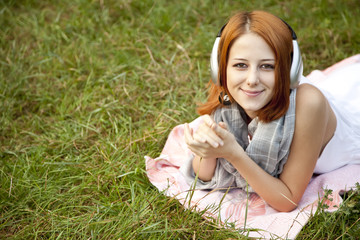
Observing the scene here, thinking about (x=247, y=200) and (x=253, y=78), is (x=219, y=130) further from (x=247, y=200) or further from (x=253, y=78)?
(x=247, y=200)

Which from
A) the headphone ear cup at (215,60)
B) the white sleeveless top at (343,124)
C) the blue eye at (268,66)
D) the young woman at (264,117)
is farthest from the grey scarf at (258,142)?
the white sleeveless top at (343,124)

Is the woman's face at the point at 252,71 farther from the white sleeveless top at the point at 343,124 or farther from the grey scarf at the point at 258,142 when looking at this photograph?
the white sleeveless top at the point at 343,124

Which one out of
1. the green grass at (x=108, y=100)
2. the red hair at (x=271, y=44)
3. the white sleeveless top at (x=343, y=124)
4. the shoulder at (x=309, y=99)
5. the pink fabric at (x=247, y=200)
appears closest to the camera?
the red hair at (x=271, y=44)

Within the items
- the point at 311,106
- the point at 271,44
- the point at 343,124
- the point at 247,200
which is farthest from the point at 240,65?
the point at 343,124

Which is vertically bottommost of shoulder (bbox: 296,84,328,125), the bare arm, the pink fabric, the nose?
the pink fabric

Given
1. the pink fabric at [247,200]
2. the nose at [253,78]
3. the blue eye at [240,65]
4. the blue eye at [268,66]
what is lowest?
the pink fabric at [247,200]

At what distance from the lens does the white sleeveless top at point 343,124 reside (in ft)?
8.45

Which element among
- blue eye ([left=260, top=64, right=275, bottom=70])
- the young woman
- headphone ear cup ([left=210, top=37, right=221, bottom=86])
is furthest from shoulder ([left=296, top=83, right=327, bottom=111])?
headphone ear cup ([left=210, top=37, right=221, bottom=86])

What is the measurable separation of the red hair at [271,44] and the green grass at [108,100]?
0.70m

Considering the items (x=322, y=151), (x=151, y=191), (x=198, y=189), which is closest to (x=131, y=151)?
(x=151, y=191)

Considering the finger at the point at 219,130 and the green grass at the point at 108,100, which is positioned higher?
the finger at the point at 219,130

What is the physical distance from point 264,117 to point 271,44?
0.45 metres

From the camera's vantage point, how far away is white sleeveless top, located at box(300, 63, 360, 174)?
2576 mm

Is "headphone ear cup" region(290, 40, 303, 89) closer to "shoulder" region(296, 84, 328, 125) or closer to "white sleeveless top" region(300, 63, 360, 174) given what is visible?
"shoulder" region(296, 84, 328, 125)
